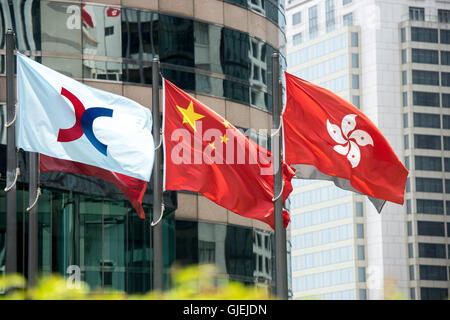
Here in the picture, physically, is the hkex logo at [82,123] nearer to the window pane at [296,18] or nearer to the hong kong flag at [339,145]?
the hong kong flag at [339,145]

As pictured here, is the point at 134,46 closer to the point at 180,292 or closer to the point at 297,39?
the point at 180,292

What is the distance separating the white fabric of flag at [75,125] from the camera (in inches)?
733

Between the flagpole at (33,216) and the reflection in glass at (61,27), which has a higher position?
the reflection in glass at (61,27)

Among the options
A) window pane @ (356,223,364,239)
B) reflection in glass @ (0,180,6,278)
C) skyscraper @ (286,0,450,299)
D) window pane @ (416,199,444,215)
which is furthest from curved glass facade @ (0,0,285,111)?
window pane @ (356,223,364,239)

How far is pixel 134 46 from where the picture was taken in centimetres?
3291

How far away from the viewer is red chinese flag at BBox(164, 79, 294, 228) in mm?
19719

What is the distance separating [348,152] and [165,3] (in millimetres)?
14719

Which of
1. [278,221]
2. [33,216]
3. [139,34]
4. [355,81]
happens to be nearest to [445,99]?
[355,81]

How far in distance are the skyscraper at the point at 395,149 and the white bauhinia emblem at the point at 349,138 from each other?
120 meters

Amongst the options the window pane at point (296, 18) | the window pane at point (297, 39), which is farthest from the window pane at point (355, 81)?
the window pane at point (296, 18)

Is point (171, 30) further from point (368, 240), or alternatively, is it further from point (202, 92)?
point (368, 240)

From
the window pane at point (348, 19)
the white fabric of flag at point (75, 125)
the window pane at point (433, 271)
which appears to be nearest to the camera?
the white fabric of flag at point (75, 125)

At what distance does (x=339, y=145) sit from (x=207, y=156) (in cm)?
250

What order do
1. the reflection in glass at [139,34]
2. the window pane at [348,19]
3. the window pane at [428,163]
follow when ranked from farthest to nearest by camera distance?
the window pane at [348,19]
the window pane at [428,163]
the reflection in glass at [139,34]
